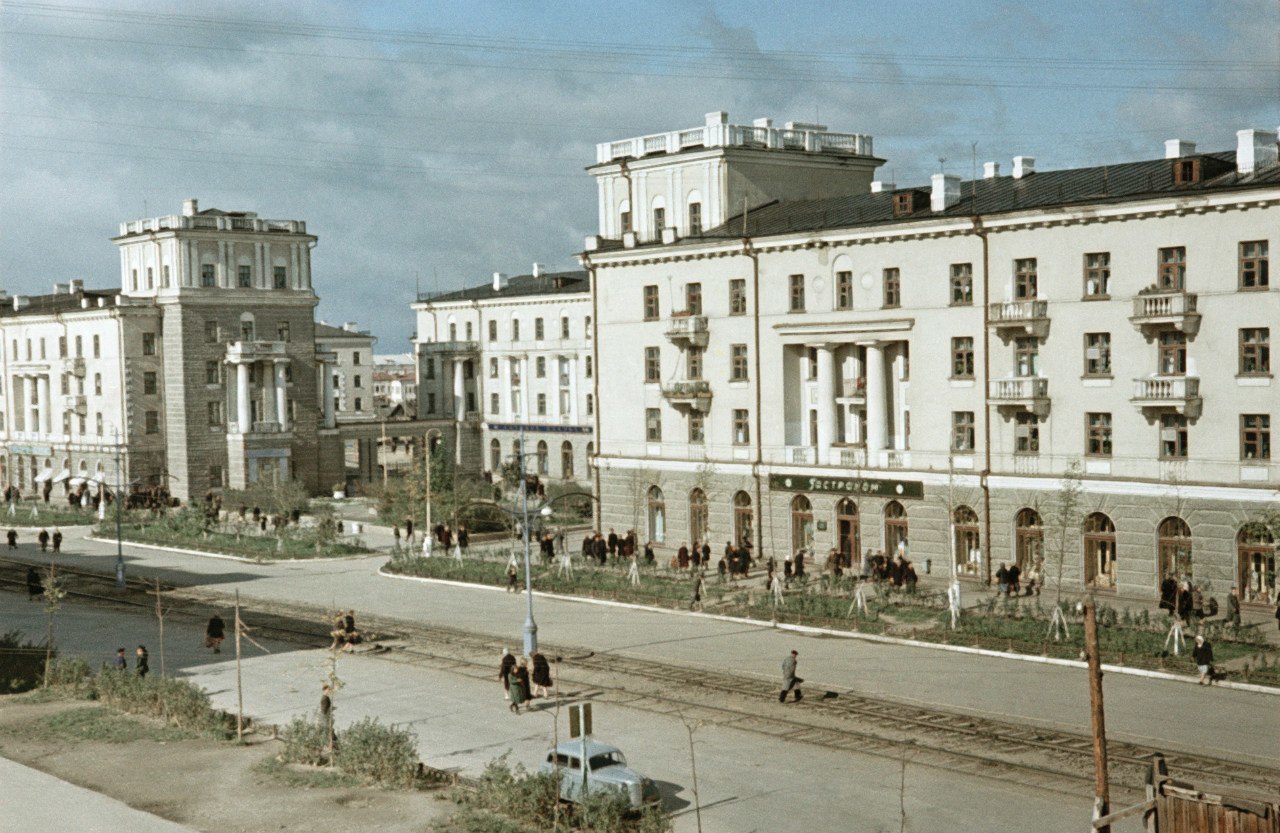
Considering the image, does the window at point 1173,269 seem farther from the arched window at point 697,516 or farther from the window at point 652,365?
the window at point 652,365

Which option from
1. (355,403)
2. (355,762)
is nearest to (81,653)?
(355,762)

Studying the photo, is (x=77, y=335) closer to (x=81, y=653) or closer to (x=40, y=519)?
(x=40, y=519)

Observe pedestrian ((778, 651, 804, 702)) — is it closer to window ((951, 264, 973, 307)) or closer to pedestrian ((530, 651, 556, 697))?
pedestrian ((530, 651, 556, 697))

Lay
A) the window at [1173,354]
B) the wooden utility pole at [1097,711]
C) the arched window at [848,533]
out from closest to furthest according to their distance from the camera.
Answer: the wooden utility pole at [1097,711], the window at [1173,354], the arched window at [848,533]

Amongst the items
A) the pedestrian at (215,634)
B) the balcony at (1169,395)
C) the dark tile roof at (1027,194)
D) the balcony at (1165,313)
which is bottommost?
the pedestrian at (215,634)

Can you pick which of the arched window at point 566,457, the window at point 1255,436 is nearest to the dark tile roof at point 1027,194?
the window at point 1255,436

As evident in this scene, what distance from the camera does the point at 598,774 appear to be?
25.6 metres

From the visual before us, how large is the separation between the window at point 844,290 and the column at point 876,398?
1.89 metres

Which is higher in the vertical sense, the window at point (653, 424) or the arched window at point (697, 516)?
the window at point (653, 424)

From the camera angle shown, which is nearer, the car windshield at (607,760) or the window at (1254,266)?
the car windshield at (607,760)

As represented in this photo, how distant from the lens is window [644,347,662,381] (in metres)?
62.1

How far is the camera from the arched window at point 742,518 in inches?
2280

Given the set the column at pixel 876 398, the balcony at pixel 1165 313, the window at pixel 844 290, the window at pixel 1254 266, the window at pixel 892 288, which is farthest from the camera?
the window at pixel 844 290

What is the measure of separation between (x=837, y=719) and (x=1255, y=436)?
19213 millimetres
